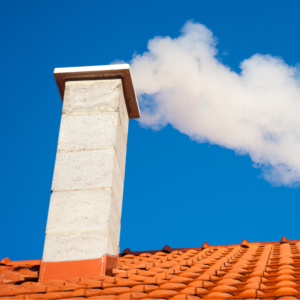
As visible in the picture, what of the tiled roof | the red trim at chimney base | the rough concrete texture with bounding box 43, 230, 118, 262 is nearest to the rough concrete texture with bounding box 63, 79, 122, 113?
the rough concrete texture with bounding box 43, 230, 118, 262

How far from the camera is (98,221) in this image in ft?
16.2

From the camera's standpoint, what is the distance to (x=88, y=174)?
5.20 meters

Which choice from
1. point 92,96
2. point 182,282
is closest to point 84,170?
point 92,96

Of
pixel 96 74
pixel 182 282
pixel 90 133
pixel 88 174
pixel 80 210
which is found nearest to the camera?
pixel 182 282

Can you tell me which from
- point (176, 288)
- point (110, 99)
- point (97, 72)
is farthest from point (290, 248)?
point (97, 72)

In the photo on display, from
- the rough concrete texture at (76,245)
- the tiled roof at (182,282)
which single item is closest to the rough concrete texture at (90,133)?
the rough concrete texture at (76,245)

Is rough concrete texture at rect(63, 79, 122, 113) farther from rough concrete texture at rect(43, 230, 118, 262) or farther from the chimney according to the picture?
rough concrete texture at rect(43, 230, 118, 262)

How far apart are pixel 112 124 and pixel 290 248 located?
3.26 metres

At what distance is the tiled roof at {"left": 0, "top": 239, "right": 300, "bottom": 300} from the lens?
137 inches

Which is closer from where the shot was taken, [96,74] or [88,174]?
[88,174]

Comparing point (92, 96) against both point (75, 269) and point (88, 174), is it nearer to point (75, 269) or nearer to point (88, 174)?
point (88, 174)

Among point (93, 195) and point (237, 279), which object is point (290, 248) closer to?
point (237, 279)

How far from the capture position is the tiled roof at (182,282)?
137 inches

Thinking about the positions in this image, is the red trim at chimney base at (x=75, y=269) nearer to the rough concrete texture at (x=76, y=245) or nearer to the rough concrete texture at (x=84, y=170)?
the rough concrete texture at (x=76, y=245)
